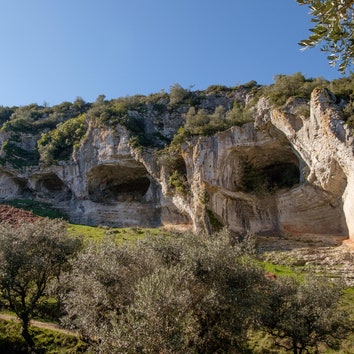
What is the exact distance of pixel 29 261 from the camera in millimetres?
17203

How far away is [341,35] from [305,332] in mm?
11434

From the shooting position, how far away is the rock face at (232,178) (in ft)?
88.1

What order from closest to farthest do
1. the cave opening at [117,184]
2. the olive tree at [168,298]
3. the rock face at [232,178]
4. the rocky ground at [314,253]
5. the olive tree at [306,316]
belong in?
the olive tree at [168,298] → the olive tree at [306,316] → the rocky ground at [314,253] → the rock face at [232,178] → the cave opening at [117,184]

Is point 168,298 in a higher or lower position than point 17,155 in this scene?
lower

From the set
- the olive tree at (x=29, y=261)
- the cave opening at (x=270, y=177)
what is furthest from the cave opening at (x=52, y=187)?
the olive tree at (x=29, y=261)

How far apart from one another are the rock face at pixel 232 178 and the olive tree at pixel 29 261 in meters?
14.8

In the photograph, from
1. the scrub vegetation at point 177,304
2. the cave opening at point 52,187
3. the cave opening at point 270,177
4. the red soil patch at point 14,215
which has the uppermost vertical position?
the cave opening at point 52,187

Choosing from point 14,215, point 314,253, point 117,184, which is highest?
point 117,184

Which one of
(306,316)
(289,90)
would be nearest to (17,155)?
(289,90)

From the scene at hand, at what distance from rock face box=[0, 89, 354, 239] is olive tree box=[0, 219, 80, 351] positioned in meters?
14.8

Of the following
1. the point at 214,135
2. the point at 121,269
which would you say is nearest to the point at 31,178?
the point at 214,135

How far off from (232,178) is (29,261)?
861 inches

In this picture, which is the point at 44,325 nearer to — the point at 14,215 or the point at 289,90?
the point at 14,215

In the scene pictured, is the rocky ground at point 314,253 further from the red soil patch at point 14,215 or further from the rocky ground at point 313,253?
the red soil patch at point 14,215
